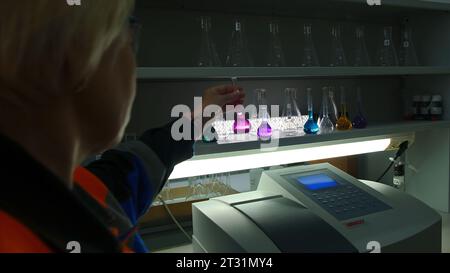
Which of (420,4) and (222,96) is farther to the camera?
(420,4)

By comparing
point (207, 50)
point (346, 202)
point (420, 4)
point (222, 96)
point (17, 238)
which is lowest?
point (346, 202)

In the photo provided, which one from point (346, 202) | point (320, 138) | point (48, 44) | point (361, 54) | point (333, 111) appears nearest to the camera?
point (48, 44)

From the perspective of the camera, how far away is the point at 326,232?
42.2 inches

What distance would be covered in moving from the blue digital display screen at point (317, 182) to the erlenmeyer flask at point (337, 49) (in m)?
0.63

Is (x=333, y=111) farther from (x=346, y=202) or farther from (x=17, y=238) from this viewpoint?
(x=17, y=238)

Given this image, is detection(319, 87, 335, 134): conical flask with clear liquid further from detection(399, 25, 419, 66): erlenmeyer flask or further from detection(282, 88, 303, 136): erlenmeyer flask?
detection(399, 25, 419, 66): erlenmeyer flask

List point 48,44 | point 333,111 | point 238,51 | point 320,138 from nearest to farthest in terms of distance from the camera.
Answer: point 48,44 < point 320,138 < point 238,51 < point 333,111

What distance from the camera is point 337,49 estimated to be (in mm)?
1689

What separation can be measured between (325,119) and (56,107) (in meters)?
1.22

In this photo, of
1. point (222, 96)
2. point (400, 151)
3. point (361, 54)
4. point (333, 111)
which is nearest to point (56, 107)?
point (222, 96)

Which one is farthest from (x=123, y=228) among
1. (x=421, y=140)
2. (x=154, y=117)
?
(x=421, y=140)

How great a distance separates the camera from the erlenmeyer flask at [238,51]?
4.75ft

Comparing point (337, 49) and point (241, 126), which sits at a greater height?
point (337, 49)
